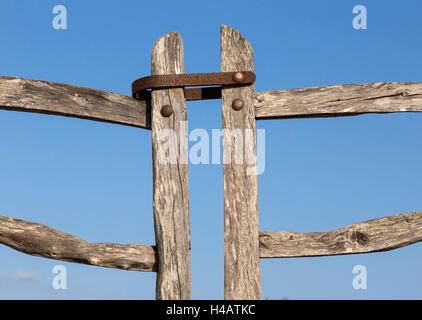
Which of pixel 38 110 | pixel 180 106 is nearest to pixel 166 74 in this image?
pixel 180 106

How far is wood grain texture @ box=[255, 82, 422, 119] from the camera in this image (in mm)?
3766

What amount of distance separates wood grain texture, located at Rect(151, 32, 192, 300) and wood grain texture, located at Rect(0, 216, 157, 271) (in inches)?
5.7

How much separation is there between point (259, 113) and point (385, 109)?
0.94 metres

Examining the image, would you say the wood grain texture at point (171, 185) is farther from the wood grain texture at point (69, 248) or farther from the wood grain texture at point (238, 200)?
the wood grain texture at point (238, 200)

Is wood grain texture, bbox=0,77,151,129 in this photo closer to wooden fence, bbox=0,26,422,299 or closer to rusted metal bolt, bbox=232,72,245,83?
wooden fence, bbox=0,26,422,299

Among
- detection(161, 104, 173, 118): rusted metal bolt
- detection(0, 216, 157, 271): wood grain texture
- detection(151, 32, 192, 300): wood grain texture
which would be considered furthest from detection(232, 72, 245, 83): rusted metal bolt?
detection(0, 216, 157, 271): wood grain texture

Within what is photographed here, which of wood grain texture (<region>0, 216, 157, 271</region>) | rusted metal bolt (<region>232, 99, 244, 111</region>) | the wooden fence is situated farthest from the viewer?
A: rusted metal bolt (<region>232, 99, 244, 111</region>)

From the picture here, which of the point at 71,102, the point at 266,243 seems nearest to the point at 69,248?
the point at 71,102

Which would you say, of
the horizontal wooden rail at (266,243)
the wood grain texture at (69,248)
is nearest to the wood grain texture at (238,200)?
the horizontal wooden rail at (266,243)

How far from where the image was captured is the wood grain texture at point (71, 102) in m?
3.53

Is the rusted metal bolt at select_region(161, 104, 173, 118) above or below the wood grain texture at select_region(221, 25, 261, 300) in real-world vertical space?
above

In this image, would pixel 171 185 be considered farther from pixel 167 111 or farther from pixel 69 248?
pixel 69 248

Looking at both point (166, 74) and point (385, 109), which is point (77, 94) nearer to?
point (166, 74)

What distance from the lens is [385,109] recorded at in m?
3.88
